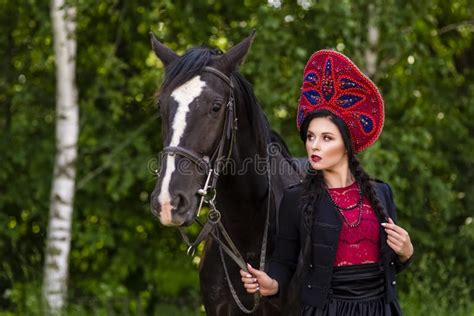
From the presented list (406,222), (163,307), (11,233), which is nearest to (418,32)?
(406,222)

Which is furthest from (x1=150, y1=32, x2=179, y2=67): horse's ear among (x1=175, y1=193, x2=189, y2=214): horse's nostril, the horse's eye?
(x1=175, y1=193, x2=189, y2=214): horse's nostril

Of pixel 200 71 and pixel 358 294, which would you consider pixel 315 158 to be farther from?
pixel 200 71

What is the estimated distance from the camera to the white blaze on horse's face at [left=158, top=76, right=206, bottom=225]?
312cm

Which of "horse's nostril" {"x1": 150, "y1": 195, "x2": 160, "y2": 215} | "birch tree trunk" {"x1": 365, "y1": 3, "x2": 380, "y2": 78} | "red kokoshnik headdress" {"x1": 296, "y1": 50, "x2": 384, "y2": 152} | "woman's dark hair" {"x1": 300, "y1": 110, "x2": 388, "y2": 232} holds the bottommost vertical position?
"horse's nostril" {"x1": 150, "y1": 195, "x2": 160, "y2": 215}

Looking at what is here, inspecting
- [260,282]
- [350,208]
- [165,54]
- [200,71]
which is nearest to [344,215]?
[350,208]

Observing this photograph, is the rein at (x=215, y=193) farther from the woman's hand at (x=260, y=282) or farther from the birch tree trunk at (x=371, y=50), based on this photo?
the birch tree trunk at (x=371, y=50)

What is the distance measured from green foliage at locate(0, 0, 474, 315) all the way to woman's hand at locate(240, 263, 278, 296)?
168 inches

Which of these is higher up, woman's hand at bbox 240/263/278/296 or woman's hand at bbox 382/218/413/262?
woman's hand at bbox 382/218/413/262

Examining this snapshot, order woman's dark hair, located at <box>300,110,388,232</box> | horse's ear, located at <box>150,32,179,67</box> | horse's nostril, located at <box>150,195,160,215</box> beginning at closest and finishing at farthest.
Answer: woman's dark hair, located at <box>300,110,388,232</box>, horse's nostril, located at <box>150,195,160,215</box>, horse's ear, located at <box>150,32,179,67</box>

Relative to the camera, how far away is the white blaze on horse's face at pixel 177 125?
3121mm

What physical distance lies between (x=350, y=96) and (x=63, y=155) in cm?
505

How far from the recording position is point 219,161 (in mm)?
3539

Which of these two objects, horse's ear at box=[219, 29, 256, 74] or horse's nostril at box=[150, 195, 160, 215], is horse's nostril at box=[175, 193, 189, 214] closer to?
horse's nostril at box=[150, 195, 160, 215]

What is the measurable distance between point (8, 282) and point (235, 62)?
18.5 feet
